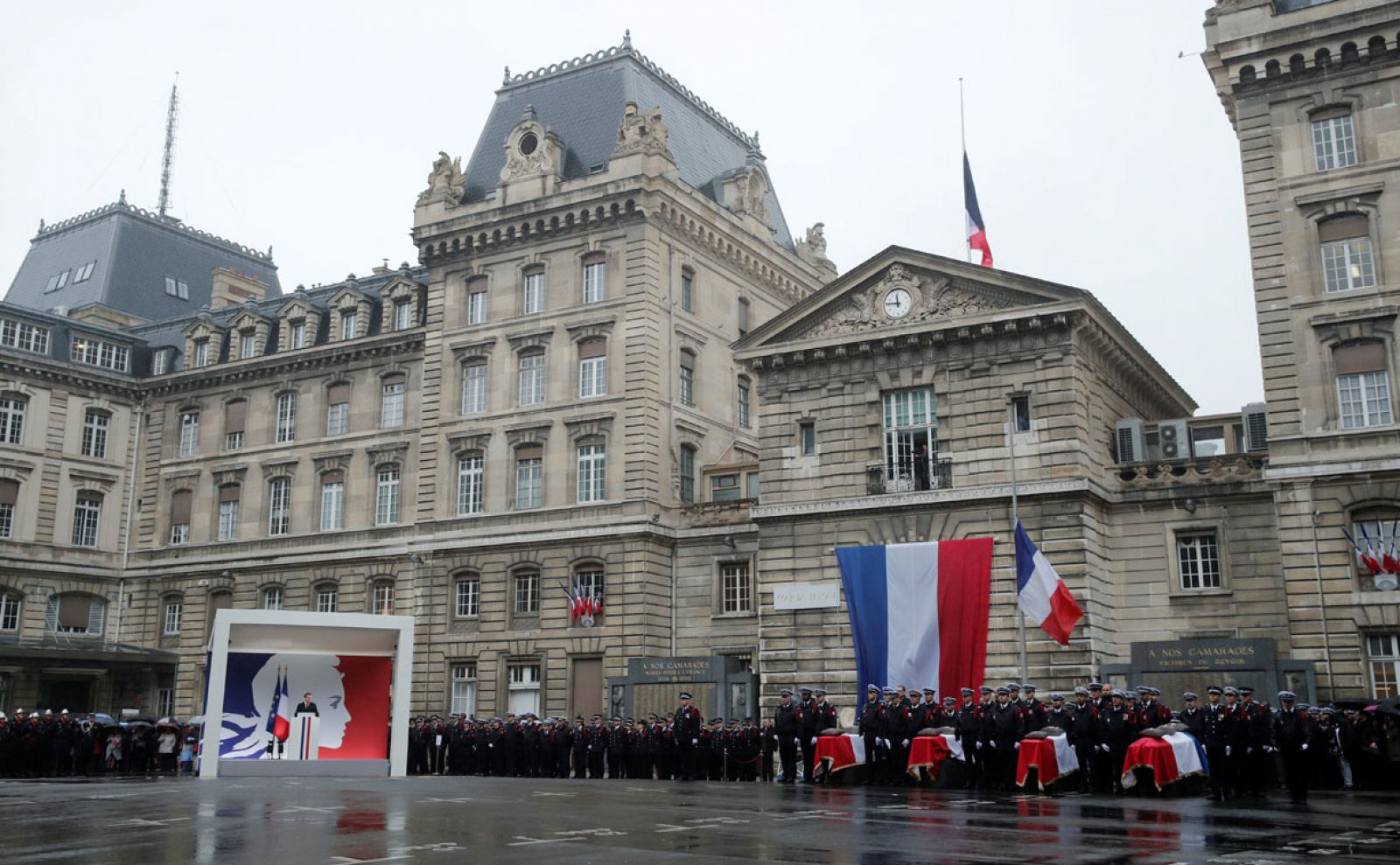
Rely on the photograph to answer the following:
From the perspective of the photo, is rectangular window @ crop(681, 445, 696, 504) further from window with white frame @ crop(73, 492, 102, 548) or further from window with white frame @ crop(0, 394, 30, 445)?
window with white frame @ crop(0, 394, 30, 445)

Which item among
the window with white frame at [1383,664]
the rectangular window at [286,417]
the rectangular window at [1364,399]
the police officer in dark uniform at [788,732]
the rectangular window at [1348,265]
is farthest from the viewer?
the rectangular window at [286,417]

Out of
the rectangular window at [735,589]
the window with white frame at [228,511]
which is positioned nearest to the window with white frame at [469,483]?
the rectangular window at [735,589]

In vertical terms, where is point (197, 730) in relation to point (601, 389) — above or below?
below

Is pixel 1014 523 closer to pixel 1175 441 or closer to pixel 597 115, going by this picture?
pixel 1175 441

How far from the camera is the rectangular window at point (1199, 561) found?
3541 cm

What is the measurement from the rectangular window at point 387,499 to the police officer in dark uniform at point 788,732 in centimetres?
2305

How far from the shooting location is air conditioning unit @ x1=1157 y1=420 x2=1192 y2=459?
37250mm

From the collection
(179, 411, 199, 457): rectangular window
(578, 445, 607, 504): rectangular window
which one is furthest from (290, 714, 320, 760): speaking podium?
(179, 411, 199, 457): rectangular window

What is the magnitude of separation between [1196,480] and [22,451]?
140ft

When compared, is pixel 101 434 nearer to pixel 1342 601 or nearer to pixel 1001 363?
pixel 1001 363

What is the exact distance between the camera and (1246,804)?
69.6 ft

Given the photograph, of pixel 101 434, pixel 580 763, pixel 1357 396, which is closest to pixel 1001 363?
pixel 1357 396

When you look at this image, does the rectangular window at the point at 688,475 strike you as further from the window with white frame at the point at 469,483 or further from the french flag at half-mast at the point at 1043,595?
the french flag at half-mast at the point at 1043,595

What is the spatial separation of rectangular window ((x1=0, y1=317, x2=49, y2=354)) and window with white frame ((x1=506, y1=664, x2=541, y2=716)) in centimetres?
2515
